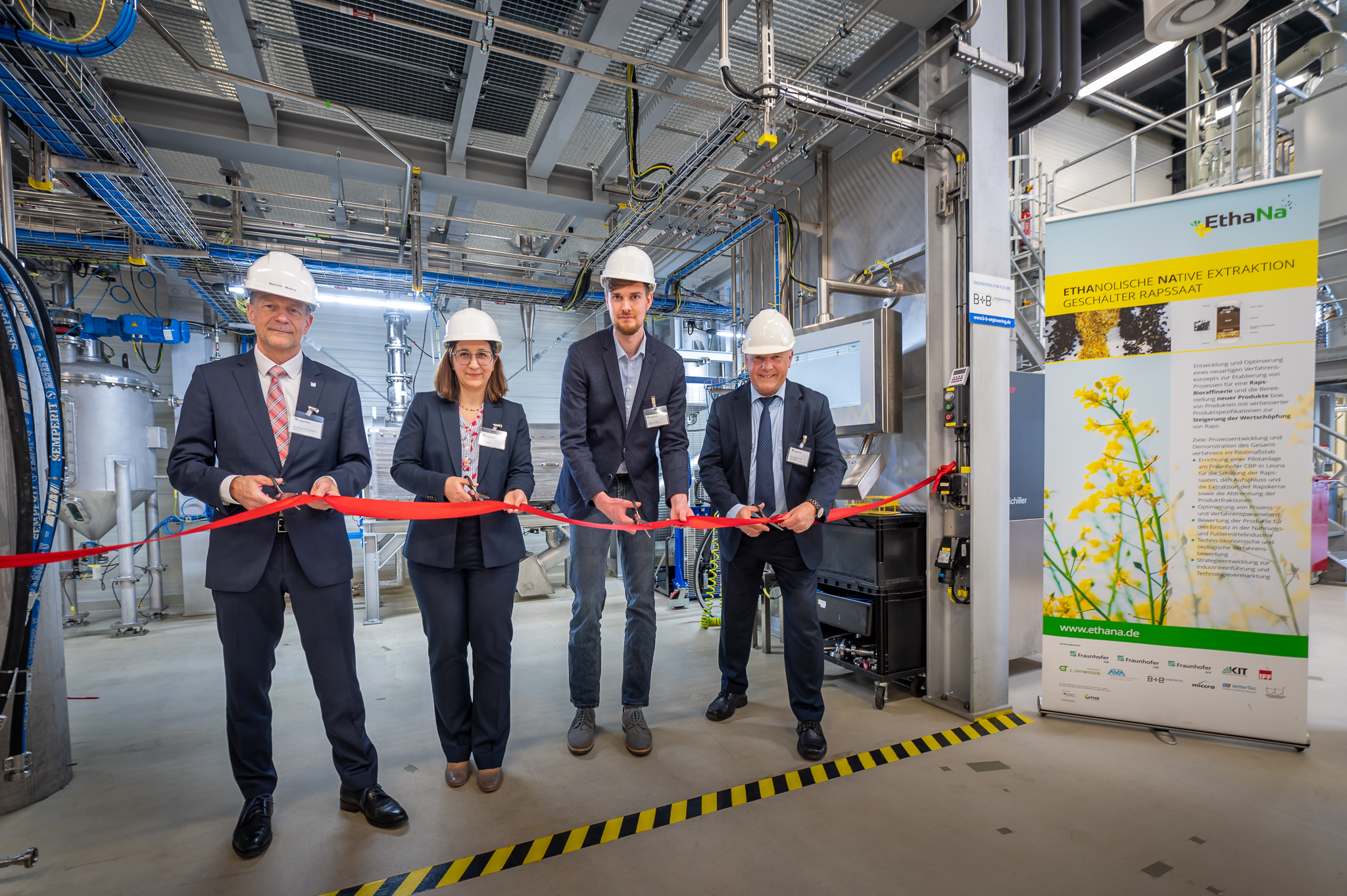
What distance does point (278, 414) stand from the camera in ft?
6.84

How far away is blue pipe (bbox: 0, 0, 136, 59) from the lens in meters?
2.74

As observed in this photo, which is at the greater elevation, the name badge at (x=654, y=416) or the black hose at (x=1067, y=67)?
the black hose at (x=1067, y=67)

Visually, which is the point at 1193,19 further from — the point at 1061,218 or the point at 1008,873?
the point at 1008,873

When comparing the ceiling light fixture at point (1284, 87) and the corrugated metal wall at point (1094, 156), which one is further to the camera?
the corrugated metal wall at point (1094, 156)

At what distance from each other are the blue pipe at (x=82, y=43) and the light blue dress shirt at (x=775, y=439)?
3.38 meters

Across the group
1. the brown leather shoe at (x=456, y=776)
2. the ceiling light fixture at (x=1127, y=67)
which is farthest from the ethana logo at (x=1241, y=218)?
the brown leather shoe at (x=456, y=776)

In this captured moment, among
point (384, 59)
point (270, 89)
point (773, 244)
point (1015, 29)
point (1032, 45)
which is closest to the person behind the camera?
point (1015, 29)

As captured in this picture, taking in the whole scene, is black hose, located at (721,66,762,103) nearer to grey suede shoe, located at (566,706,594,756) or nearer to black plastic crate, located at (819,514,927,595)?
black plastic crate, located at (819,514,927,595)

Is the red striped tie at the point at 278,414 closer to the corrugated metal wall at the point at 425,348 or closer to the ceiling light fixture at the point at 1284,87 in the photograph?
the corrugated metal wall at the point at 425,348

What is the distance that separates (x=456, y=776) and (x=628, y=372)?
5.99 ft

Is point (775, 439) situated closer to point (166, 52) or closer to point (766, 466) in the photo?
point (766, 466)

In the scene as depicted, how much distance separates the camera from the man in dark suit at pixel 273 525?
195 cm

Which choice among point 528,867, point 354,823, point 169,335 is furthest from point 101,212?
point 528,867

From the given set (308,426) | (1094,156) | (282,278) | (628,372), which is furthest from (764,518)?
(1094,156)
